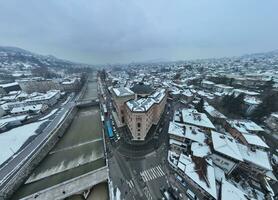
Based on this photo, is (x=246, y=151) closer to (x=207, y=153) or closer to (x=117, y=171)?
(x=207, y=153)

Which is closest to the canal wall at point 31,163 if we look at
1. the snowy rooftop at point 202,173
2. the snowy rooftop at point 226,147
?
the snowy rooftop at point 202,173

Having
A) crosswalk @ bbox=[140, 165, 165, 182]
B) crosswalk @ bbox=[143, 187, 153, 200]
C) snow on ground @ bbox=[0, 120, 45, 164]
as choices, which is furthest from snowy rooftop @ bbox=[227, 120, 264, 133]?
snow on ground @ bbox=[0, 120, 45, 164]

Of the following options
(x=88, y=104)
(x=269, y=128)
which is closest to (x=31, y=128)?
(x=88, y=104)

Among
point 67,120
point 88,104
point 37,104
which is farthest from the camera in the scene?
point 88,104

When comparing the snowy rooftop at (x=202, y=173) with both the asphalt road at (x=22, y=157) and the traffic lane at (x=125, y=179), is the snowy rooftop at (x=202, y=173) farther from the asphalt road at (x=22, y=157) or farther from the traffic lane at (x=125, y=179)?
the asphalt road at (x=22, y=157)

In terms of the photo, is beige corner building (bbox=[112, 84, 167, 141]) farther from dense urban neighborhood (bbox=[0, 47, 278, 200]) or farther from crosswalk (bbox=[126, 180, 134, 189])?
crosswalk (bbox=[126, 180, 134, 189])

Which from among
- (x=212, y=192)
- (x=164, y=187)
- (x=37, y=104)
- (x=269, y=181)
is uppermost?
(x=37, y=104)

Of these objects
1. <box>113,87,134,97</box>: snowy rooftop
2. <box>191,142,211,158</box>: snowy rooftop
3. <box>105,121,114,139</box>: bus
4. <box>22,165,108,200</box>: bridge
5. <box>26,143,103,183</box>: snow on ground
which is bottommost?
<box>26,143,103,183</box>: snow on ground

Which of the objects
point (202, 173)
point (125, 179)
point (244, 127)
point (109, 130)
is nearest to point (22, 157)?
point (109, 130)
